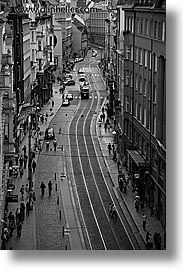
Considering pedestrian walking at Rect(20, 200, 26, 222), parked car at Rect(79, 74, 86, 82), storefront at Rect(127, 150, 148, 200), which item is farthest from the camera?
parked car at Rect(79, 74, 86, 82)

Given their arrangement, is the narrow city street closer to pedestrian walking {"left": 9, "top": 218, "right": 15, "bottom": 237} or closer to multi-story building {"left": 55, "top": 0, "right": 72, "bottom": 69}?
pedestrian walking {"left": 9, "top": 218, "right": 15, "bottom": 237}

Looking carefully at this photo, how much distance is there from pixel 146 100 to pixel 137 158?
0.41m

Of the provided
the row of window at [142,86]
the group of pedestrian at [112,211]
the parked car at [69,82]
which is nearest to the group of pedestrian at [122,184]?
the group of pedestrian at [112,211]

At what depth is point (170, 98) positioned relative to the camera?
312 centimetres

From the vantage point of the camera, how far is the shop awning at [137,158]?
138 inches

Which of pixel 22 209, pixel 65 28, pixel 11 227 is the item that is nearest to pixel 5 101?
pixel 22 209

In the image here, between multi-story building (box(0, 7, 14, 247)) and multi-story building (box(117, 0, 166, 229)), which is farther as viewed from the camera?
multi-story building (box(0, 7, 14, 247))

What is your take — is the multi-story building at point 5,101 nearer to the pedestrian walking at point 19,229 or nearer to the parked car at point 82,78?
the pedestrian walking at point 19,229

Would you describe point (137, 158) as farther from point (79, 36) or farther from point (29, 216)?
point (79, 36)

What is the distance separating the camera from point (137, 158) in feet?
11.6

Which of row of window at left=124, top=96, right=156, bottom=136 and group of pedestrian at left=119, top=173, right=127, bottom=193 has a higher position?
row of window at left=124, top=96, right=156, bottom=136

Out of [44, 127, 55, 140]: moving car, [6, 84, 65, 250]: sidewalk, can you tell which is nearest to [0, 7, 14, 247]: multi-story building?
[6, 84, 65, 250]: sidewalk

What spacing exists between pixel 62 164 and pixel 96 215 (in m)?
0.46

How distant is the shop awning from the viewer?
11.5 feet
